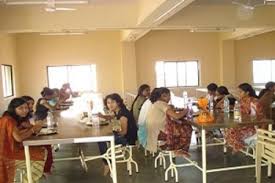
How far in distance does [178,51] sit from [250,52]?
231cm

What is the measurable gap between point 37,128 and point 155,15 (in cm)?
271

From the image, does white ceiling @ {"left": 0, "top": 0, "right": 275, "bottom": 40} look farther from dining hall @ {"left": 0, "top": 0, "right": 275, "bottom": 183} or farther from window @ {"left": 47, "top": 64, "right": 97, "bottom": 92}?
window @ {"left": 47, "top": 64, "right": 97, "bottom": 92}

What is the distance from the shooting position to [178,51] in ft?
33.0

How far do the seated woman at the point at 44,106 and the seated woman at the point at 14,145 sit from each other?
106 centimetres

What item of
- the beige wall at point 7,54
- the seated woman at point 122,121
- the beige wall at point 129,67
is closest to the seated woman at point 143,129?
the seated woman at point 122,121

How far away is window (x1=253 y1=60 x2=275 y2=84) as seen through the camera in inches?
416

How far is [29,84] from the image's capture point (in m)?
9.41

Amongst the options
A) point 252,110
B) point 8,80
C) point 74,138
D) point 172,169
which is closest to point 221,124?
point 252,110

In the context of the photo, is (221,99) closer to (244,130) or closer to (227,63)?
(244,130)

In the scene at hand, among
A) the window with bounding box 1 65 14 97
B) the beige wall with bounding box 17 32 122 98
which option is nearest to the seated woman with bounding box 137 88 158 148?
the window with bounding box 1 65 14 97

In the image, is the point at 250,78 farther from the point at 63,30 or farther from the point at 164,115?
the point at 164,115

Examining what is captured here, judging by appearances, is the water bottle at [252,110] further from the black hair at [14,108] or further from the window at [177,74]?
the window at [177,74]

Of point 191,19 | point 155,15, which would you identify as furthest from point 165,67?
point 155,15

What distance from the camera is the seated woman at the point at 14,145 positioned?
2912mm
